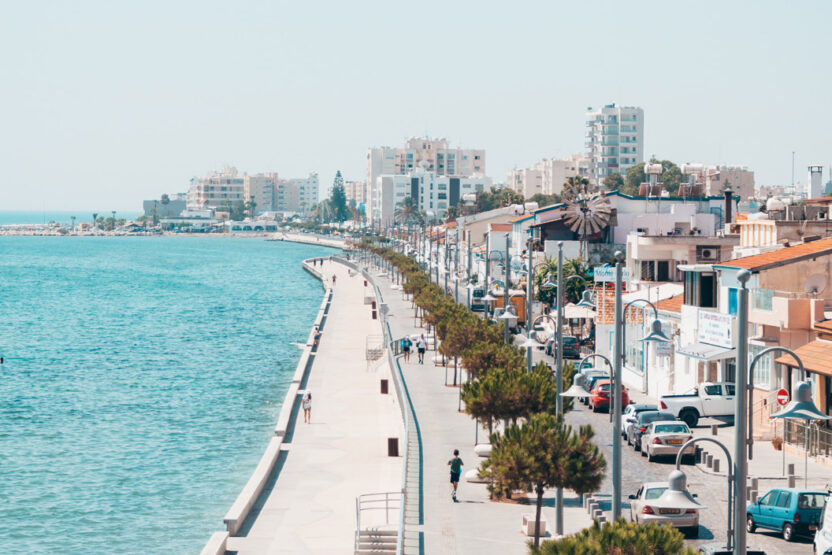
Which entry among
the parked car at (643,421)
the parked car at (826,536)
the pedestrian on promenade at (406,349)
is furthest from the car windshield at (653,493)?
the pedestrian on promenade at (406,349)

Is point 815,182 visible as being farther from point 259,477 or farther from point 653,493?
point 653,493

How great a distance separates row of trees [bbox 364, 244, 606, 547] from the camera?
23750 millimetres

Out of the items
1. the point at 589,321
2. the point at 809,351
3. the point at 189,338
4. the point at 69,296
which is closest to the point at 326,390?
the point at 589,321

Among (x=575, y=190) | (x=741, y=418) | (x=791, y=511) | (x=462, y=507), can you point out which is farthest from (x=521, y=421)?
(x=575, y=190)

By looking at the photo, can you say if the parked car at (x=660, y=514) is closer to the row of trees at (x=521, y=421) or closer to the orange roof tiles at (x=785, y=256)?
the row of trees at (x=521, y=421)

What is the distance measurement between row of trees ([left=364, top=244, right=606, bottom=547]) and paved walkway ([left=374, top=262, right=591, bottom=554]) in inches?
25.5

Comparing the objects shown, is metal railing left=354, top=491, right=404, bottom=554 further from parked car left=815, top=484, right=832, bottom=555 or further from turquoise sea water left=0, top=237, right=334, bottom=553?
parked car left=815, top=484, right=832, bottom=555

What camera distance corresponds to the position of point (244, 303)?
14112cm

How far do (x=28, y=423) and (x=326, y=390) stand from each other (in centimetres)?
A: 1440

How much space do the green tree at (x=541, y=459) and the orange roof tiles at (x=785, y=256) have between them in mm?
16214

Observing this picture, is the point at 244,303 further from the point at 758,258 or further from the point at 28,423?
the point at 758,258

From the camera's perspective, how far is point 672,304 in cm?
4872

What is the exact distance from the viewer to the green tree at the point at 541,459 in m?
23.7

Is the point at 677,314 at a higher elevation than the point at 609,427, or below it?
higher
